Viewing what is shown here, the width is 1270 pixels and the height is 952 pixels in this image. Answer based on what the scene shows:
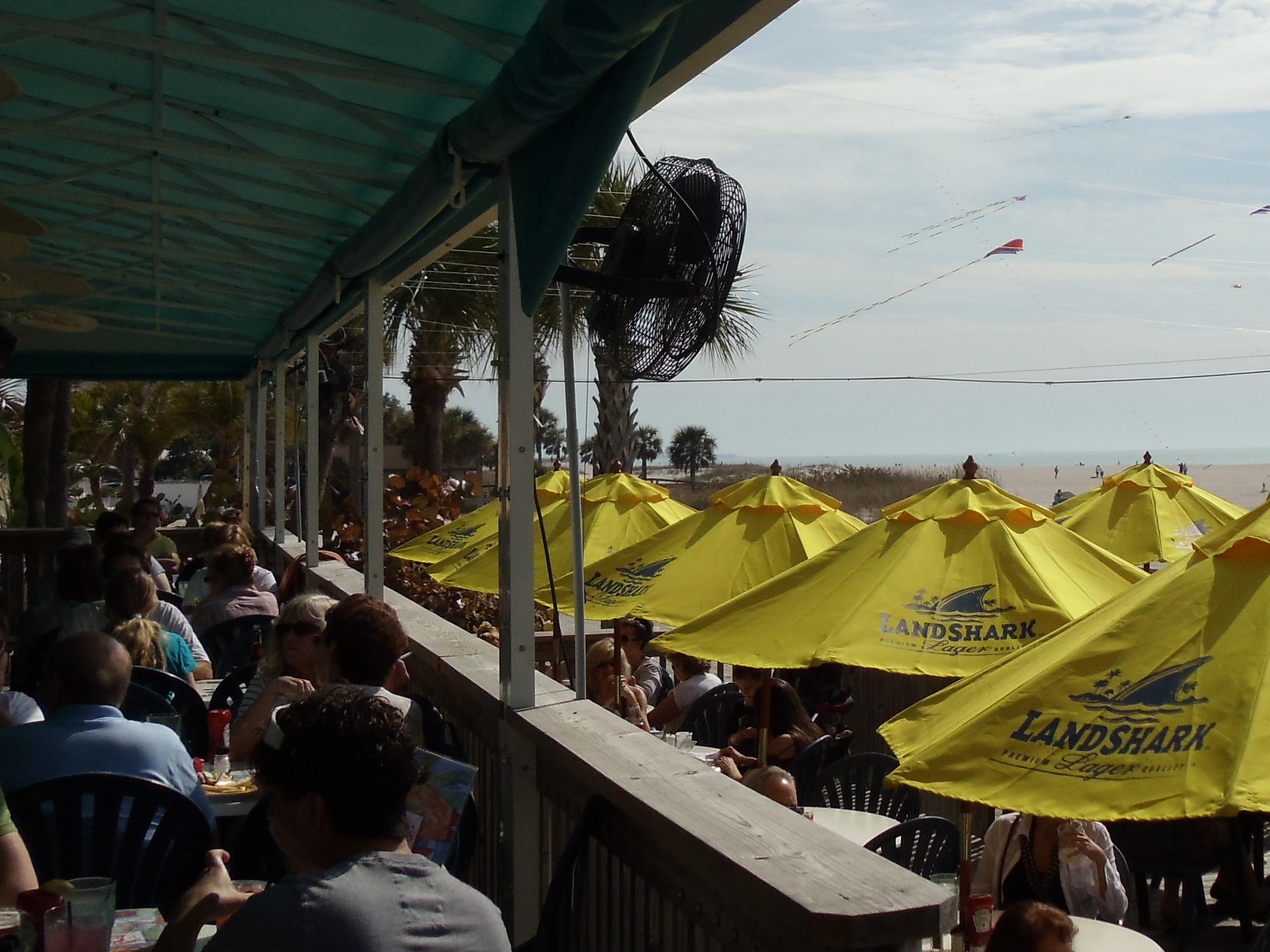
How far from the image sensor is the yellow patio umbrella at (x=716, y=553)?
7.16 meters

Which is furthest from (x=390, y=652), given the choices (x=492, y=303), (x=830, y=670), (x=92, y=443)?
(x=92, y=443)

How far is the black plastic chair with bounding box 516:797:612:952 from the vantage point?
2867mm

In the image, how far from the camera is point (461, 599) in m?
12.4

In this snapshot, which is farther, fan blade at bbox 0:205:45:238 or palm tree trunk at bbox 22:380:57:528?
palm tree trunk at bbox 22:380:57:528

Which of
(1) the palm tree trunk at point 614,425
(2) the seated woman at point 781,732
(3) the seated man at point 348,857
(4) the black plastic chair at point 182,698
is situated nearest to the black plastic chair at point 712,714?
(2) the seated woman at point 781,732

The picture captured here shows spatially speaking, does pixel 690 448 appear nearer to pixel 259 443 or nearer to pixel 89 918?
pixel 259 443

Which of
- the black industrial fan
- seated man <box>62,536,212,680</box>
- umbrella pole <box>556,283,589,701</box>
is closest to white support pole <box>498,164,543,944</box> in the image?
umbrella pole <box>556,283,589,701</box>

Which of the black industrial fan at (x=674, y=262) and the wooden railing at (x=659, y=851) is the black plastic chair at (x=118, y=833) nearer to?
the wooden railing at (x=659, y=851)

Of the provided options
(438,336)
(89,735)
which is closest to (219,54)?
(89,735)

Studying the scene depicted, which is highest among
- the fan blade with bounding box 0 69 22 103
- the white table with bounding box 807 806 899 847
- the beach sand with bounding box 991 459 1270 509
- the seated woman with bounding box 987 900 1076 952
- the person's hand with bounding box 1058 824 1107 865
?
the fan blade with bounding box 0 69 22 103

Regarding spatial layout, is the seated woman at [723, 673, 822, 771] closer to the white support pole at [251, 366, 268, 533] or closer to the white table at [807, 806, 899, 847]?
the white table at [807, 806, 899, 847]

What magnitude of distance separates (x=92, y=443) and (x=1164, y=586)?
102 feet

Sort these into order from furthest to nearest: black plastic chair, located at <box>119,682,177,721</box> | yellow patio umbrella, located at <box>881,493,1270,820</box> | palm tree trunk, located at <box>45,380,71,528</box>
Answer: palm tree trunk, located at <box>45,380,71,528</box> → black plastic chair, located at <box>119,682,177,721</box> → yellow patio umbrella, located at <box>881,493,1270,820</box>

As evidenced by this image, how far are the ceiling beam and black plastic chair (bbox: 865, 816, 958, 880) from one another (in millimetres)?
2737
